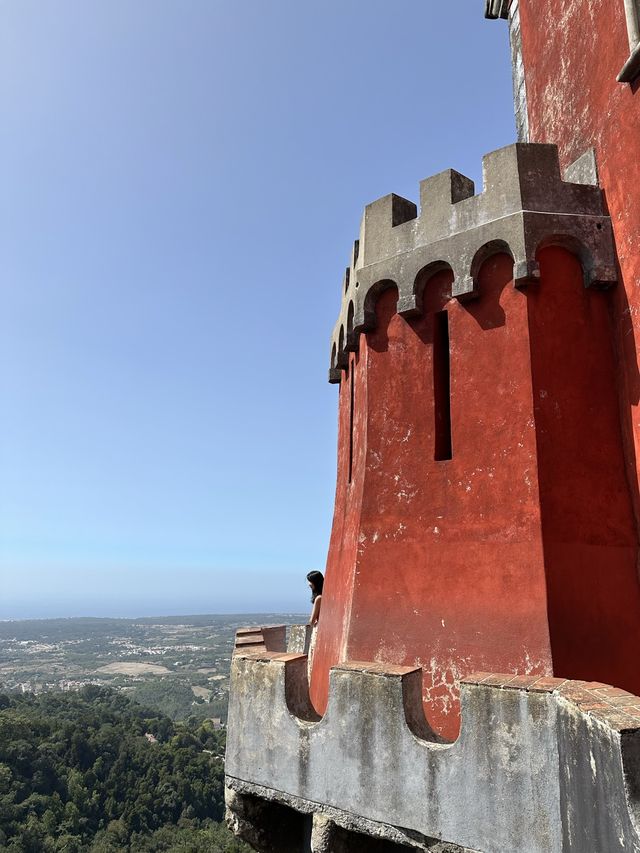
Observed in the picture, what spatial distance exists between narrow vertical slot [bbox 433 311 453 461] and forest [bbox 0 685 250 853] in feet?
181

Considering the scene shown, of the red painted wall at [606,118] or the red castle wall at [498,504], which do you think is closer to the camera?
the red castle wall at [498,504]

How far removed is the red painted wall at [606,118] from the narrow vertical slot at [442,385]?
144 centimetres

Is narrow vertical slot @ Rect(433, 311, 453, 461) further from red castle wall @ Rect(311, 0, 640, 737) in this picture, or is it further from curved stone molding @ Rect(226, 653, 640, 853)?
curved stone molding @ Rect(226, 653, 640, 853)

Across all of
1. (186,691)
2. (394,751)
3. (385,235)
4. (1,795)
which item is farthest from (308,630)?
(186,691)

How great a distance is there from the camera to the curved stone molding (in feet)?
10.3

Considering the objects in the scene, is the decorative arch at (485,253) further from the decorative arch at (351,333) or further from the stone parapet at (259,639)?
the stone parapet at (259,639)

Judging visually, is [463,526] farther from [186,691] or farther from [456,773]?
[186,691]

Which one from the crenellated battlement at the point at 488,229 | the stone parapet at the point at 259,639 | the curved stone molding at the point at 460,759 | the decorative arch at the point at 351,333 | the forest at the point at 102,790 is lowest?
the forest at the point at 102,790

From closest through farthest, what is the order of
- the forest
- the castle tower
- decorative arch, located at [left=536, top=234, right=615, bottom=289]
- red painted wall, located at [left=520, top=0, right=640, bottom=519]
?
1. the castle tower
2. red painted wall, located at [left=520, top=0, right=640, bottom=519]
3. decorative arch, located at [left=536, top=234, right=615, bottom=289]
4. the forest

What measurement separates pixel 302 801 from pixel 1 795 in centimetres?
7108

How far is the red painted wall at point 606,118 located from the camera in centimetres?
507

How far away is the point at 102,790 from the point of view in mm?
66500

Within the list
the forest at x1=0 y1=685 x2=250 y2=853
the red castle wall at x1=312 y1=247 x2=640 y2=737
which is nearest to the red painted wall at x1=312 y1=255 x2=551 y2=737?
the red castle wall at x1=312 y1=247 x2=640 y2=737

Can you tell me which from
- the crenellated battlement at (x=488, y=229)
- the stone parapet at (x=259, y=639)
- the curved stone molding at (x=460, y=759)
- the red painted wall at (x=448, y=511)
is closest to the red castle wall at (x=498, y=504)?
the red painted wall at (x=448, y=511)
